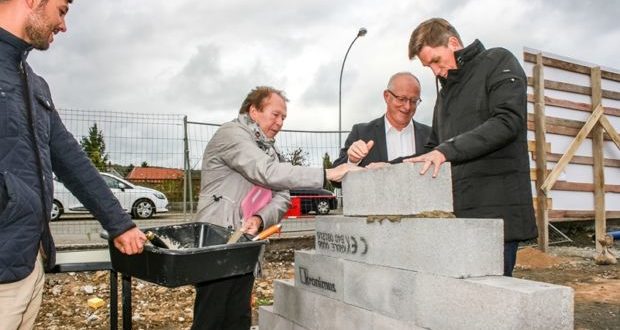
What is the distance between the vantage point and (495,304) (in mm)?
1869

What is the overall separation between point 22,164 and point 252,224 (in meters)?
1.37

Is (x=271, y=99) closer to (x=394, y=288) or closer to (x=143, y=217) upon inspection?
(x=394, y=288)

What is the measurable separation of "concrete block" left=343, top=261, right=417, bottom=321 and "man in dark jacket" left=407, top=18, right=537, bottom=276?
1.50 ft

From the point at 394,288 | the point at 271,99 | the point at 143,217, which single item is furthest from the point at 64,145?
the point at 143,217

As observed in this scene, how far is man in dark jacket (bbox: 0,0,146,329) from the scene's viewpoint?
1.71 meters

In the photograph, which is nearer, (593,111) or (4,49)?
(4,49)

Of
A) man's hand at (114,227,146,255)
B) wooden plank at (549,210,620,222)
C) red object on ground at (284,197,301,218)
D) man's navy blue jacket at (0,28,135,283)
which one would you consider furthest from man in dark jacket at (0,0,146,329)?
red object on ground at (284,197,301,218)

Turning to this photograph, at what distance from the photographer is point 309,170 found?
2.79 meters

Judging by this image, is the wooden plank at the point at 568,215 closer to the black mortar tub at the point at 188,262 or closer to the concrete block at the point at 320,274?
the concrete block at the point at 320,274

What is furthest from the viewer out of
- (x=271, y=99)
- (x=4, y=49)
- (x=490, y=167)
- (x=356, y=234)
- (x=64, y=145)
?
(x=271, y=99)

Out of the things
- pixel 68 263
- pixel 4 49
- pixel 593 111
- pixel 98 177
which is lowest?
pixel 68 263

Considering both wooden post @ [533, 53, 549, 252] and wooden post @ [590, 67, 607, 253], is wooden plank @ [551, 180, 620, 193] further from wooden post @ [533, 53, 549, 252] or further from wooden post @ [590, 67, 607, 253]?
wooden post @ [533, 53, 549, 252]

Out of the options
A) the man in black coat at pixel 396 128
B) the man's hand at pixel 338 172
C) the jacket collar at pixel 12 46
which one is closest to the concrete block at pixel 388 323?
the man's hand at pixel 338 172

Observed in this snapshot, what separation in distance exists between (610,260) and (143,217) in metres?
8.83
